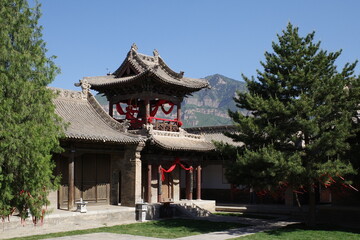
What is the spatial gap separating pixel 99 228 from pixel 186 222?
384 cm

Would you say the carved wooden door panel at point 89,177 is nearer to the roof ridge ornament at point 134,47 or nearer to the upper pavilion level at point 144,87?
the upper pavilion level at point 144,87

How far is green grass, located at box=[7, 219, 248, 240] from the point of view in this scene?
52.1 ft

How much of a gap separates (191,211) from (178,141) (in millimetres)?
3820

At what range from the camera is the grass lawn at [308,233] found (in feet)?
50.0

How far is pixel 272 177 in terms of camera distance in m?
16.3

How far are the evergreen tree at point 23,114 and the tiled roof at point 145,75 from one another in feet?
38.2

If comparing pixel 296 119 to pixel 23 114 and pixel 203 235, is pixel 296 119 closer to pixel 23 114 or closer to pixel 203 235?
pixel 203 235

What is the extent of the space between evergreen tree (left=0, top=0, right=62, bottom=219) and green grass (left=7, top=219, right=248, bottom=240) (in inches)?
183

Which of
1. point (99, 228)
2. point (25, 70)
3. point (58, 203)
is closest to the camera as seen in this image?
point (25, 70)

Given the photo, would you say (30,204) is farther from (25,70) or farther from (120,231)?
(120,231)

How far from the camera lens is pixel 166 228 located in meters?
17.7

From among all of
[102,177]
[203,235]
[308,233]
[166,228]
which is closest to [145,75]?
[102,177]

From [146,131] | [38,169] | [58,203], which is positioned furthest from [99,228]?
[38,169]

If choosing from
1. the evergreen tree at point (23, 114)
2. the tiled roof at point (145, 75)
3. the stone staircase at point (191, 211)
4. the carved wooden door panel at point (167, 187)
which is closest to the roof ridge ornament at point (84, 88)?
the tiled roof at point (145, 75)
